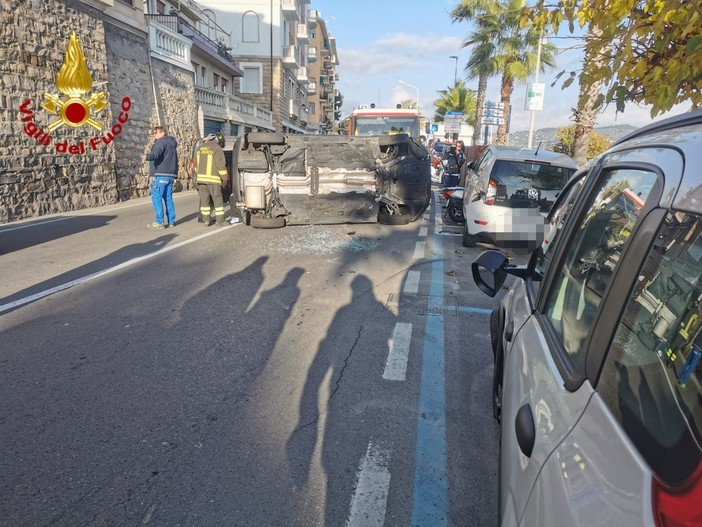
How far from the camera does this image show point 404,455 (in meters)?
2.71

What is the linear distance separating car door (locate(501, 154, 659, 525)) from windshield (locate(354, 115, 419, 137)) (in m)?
14.2

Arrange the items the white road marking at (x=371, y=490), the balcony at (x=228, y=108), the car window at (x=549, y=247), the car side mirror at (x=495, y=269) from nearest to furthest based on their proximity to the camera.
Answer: the white road marking at (x=371, y=490) < the car window at (x=549, y=247) < the car side mirror at (x=495, y=269) < the balcony at (x=228, y=108)

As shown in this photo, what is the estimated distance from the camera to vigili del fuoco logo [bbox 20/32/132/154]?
1106 cm

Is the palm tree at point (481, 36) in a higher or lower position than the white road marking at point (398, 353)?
higher

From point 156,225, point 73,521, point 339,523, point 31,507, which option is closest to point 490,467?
point 339,523

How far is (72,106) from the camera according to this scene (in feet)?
39.3

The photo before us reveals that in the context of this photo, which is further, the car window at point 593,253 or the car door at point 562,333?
the car window at point 593,253

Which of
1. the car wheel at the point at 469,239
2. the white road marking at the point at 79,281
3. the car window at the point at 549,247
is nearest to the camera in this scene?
the car window at the point at 549,247

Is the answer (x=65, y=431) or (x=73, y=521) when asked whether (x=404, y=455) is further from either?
(x=65, y=431)

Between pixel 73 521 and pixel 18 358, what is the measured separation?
2141 millimetres

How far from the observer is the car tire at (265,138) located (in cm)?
862

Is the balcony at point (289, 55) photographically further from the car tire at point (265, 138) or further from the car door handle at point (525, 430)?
the car door handle at point (525, 430)

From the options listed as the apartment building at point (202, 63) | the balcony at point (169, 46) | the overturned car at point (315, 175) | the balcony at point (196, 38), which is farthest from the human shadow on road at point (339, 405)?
the balcony at point (196, 38)

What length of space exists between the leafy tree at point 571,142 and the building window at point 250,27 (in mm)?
22516
